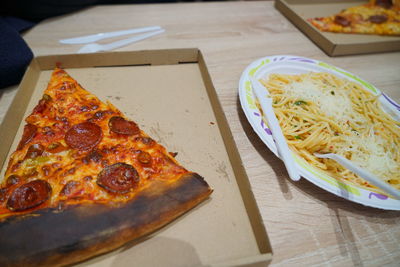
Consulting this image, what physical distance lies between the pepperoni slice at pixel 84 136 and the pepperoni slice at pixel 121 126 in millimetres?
75

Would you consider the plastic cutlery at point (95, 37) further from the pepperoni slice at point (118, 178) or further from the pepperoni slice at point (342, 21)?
the pepperoni slice at point (342, 21)

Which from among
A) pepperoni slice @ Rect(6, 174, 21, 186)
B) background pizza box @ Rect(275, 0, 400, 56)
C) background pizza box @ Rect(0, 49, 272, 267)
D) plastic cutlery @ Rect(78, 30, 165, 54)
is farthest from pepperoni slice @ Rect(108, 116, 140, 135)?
background pizza box @ Rect(275, 0, 400, 56)

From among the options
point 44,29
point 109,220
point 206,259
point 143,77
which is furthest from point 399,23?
point 44,29

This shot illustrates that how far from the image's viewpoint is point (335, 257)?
3.93 feet

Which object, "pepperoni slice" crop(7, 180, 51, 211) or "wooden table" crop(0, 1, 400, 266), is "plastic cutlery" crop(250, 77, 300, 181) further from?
"pepperoni slice" crop(7, 180, 51, 211)

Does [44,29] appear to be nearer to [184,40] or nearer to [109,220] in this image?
[184,40]

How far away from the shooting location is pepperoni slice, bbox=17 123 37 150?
1.38 metres

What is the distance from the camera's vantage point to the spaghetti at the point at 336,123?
1.42 meters

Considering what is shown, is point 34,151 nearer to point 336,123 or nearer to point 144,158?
point 144,158

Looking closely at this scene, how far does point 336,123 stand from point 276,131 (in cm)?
50

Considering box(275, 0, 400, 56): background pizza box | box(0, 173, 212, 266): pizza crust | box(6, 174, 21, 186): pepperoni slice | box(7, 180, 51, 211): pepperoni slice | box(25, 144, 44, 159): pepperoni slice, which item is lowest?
box(0, 173, 212, 266): pizza crust

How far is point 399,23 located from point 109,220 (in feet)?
11.7

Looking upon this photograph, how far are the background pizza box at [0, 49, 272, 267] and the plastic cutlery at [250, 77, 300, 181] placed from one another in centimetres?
22

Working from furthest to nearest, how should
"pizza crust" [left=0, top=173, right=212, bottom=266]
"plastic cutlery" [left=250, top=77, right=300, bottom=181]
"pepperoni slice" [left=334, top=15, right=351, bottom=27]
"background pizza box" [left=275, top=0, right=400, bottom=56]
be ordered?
"pepperoni slice" [left=334, top=15, right=351, bottom=27] < "background pizza box" [left=275, top=0, right=400, bottom=56] < "plastic cutlery" [left=250, top=77, right=300, bottom=181] < "pizza crust" [left=0, top=173, right=212, bottom=266]
